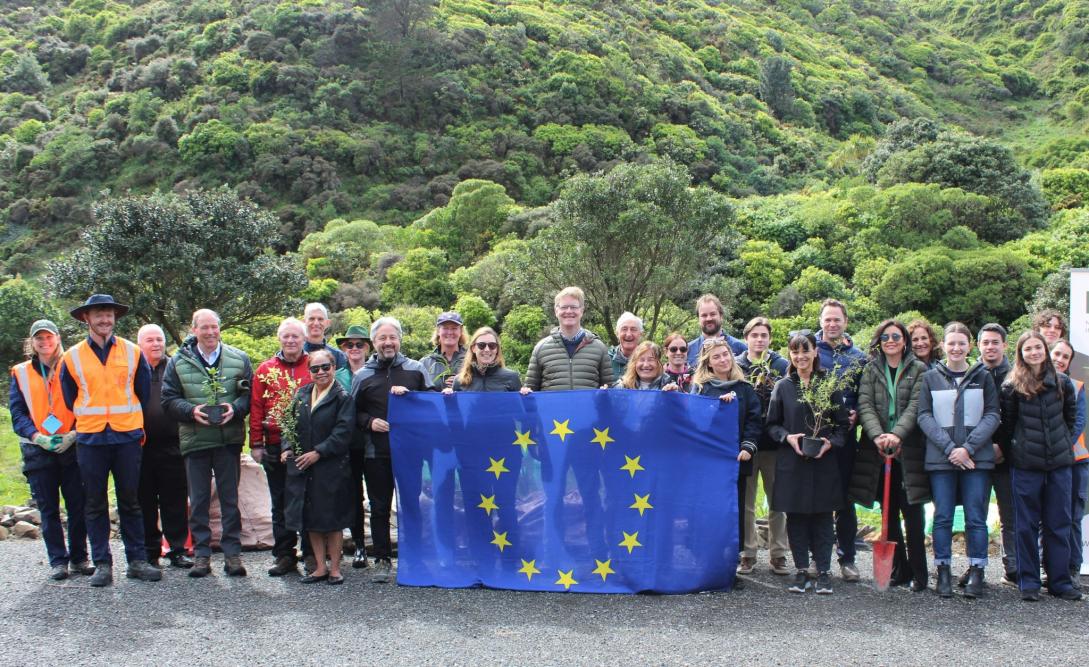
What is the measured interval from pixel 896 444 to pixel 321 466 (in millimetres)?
4287

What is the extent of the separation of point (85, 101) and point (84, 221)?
57.4 feet

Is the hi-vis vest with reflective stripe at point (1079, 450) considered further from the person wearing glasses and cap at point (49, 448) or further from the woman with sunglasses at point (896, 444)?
the person wearing glasses and cap at point (49, 448)

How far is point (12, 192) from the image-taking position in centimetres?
5844

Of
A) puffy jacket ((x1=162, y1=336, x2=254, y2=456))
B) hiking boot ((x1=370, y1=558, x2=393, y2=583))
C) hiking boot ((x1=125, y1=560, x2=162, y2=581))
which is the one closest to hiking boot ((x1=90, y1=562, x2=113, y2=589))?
hiking boot ((x1=125, y1=560, x2=162, y2=581))

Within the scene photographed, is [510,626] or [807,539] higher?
[807,539]

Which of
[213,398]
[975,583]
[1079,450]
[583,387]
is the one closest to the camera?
[975,583]

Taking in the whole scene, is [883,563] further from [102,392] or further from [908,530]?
[102,392]

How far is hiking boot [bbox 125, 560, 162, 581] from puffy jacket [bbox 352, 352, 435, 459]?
1.82 m

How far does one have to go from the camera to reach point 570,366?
7.75 metres

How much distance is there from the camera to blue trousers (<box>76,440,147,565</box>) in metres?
7.37

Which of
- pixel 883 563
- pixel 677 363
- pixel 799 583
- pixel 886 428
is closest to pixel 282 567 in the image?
pixel 677 363

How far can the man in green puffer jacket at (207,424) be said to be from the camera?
7.51 metres

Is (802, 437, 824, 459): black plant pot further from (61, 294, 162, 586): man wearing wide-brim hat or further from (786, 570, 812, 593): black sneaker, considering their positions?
(61, 294, 162, 586): man wearing wide-brim hat

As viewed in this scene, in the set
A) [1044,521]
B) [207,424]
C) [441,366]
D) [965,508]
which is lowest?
[1044,521]
